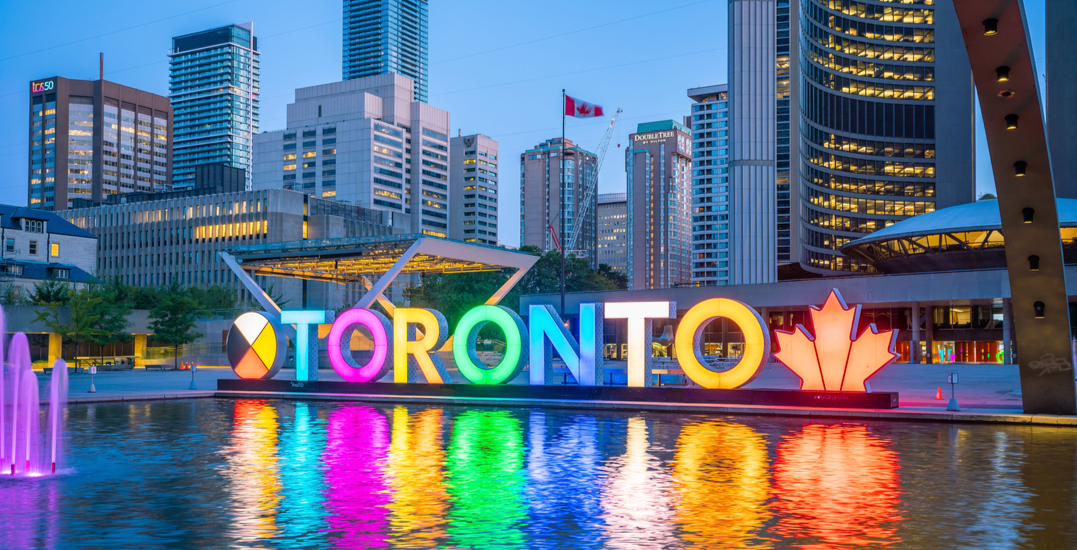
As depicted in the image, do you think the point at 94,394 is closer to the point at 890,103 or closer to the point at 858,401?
the point at 858,401

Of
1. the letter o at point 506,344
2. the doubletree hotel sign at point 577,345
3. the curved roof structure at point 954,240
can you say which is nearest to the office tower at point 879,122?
the curved roof structure at point 954,240

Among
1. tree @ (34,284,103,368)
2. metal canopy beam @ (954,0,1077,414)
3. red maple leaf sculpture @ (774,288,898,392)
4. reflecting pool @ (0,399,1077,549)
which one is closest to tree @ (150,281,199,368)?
tree @ (34,284,103,368)

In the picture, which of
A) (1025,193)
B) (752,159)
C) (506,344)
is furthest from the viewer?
(752,159)

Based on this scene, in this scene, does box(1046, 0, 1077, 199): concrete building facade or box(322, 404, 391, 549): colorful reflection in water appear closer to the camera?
box(322, 404, 391, 549): colorful reflection in water

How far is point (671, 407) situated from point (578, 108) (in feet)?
94.0

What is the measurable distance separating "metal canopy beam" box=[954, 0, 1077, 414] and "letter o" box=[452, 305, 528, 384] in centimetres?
1595

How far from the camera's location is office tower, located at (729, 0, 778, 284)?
126 m

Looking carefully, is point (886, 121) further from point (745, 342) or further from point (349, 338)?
point (745, 342)

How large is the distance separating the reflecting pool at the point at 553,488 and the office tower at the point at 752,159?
105m

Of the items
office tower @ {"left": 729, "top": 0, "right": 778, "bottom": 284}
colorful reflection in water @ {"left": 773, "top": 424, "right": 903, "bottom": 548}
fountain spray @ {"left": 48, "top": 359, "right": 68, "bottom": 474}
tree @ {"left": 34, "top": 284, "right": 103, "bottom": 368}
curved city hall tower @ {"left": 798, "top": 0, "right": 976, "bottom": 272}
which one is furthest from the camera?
curved city hall tower @ {"left": 798, "top": 0, "right": 976, "bottom": 272}

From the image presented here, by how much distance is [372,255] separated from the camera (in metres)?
46.8

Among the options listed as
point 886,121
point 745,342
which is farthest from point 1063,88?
point 745,342

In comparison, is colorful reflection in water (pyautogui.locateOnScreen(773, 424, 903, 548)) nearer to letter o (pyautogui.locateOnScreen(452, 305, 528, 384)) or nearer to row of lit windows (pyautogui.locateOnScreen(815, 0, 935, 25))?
letter o (pyautogui.locateOnScreen(452, 305, 528, 384))

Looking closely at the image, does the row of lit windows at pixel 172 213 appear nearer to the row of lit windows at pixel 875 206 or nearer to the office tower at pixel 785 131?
the office tower at pixel 785 131
